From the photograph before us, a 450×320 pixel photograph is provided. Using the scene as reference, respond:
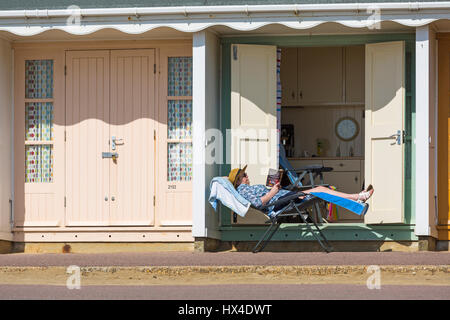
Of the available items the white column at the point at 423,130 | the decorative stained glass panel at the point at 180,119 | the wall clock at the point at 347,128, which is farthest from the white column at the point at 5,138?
the wall clock at the point at 347,128

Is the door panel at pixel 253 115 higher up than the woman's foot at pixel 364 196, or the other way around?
the door panel at pixel 253 115

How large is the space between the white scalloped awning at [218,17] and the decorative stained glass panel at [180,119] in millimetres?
1121

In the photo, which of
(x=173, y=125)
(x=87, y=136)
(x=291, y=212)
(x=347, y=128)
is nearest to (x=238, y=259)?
→ (x=291, y=212)

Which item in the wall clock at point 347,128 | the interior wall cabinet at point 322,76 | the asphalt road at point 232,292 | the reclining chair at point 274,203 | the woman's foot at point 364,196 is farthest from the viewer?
the wall clock at point 347,128

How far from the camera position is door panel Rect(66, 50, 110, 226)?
13633 millimetres

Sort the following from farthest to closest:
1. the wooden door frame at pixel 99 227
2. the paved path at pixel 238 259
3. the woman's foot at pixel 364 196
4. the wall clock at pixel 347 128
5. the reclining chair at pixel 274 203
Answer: the wall clock at pixel 347 128 < the wooden door frame at pixel 99 227 < the reclining chair at pixel 274 203 < the woman's foot at pixel 364 196 < the paved path at pixel 238 259

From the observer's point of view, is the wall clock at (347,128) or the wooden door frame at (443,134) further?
the wall clock at (347,128)

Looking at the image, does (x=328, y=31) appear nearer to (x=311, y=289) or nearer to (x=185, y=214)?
(x=185, y=214)

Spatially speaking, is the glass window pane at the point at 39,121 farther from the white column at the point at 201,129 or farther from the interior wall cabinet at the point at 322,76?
the interior wall cabinet at the point at 322,76

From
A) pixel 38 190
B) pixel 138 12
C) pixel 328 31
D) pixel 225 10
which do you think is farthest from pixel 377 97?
pixel 38 190

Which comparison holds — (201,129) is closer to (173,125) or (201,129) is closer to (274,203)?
(173,125)

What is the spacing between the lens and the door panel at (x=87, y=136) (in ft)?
44.7

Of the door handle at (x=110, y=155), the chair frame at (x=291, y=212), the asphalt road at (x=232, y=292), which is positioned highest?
the door handle at (x=110, y=155)
